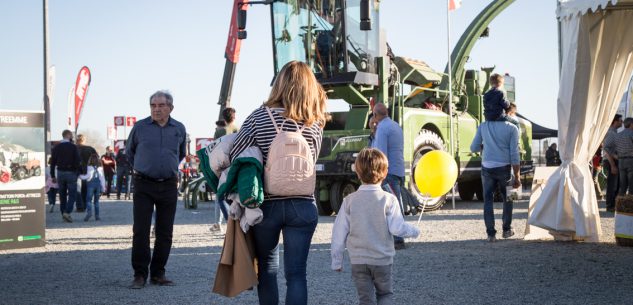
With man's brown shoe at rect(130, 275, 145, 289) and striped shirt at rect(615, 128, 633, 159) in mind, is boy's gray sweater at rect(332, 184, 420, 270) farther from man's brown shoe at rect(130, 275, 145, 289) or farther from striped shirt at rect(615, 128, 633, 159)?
striped shirt at rect(615, 128, 633, 159)

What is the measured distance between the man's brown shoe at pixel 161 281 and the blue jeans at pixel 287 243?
10.0 ft

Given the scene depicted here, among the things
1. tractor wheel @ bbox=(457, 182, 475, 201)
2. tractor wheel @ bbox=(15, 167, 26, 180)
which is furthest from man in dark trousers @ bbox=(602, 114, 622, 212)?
tractor wheel @ bbox=(15, 167, 26, 180)

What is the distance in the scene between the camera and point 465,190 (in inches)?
794

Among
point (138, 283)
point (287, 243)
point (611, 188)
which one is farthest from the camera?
point (611, 188)

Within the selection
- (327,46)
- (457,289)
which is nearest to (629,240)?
(457,289)

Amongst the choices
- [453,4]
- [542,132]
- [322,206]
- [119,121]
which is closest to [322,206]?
[322,206]

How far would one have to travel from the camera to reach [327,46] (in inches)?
→ 592

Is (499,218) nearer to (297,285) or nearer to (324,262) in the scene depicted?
(324,262)

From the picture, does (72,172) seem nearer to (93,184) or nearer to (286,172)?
(93,184)

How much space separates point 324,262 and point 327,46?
7.05m

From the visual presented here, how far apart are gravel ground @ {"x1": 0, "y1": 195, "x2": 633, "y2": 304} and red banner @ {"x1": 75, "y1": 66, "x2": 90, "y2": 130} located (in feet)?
47.4

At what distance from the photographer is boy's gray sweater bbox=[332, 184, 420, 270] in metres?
5.00

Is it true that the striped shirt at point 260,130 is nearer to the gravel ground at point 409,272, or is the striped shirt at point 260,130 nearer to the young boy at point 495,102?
the gravel ground at point 409,272

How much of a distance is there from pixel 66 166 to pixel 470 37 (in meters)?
10.1
